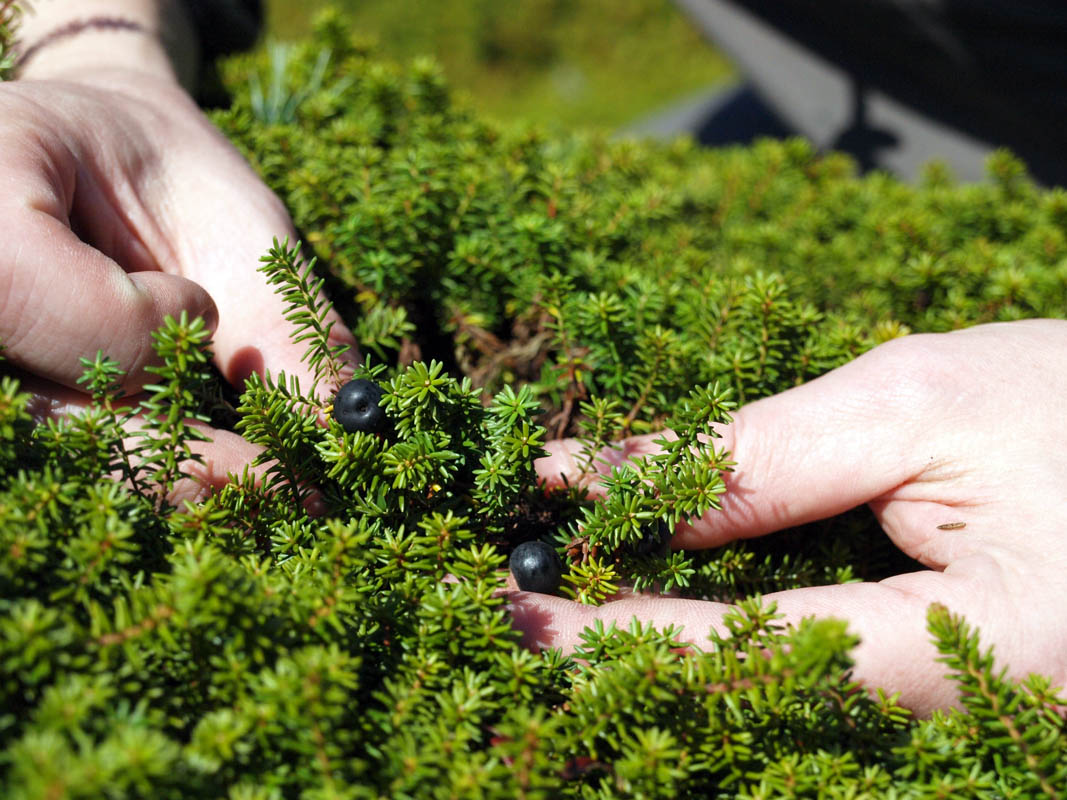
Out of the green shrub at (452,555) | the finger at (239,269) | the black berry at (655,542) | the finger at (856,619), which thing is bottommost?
the finger at (856,619)

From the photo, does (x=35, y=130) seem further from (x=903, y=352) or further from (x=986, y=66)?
(x=986, y=66)

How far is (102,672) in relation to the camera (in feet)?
3.35

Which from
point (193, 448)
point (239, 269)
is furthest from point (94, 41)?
point (193, 448)

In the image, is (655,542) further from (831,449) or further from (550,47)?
(550,47)

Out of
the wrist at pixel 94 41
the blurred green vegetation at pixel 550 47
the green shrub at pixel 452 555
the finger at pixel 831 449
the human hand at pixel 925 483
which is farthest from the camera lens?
the blurred green vegetation at pixel 550 47

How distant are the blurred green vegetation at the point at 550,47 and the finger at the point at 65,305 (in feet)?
24.2

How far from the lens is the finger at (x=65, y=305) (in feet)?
4.26

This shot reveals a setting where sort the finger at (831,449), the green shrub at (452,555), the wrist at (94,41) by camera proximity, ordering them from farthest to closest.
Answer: the wrist at (94,41)
the finger at (831,449)
the green shrub at (452,555)

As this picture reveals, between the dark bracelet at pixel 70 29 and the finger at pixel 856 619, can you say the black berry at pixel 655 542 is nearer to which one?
the finger at pixel 856 619

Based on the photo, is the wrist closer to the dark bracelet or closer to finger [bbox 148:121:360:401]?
the dark bracelet

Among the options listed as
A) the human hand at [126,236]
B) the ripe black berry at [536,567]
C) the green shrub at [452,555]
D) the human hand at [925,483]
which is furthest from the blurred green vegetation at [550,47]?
the ripe black berry at [536,567]

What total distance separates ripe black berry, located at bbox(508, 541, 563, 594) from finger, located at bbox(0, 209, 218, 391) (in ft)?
2.34

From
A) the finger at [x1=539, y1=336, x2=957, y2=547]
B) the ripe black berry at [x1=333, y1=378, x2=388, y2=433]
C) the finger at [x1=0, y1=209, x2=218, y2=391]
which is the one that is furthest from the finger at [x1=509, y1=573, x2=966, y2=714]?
the finger at [x1=0, y1=209, x2=218, y2=391]

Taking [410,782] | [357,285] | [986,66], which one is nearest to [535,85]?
[986,66]
